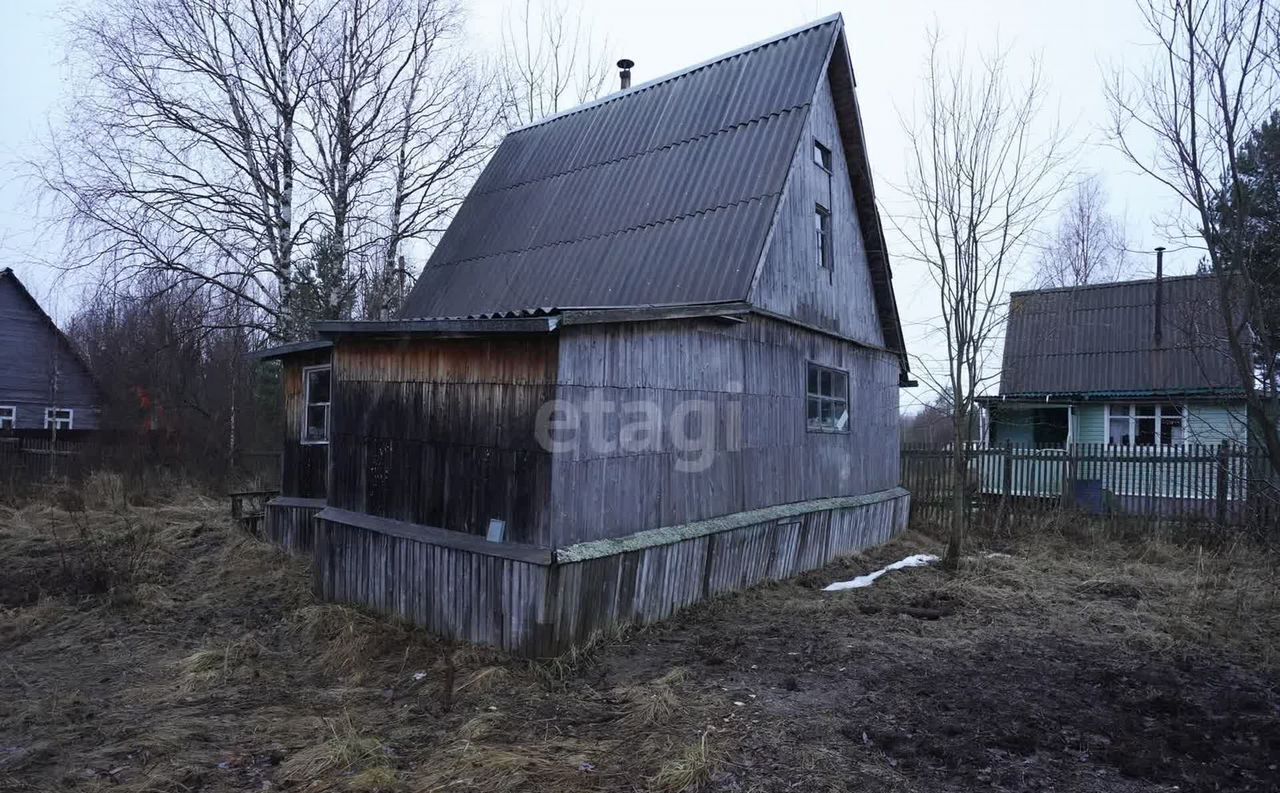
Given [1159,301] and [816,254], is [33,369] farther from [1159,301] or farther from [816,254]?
[1159,301]

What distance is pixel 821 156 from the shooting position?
11.4 metres

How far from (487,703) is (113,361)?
29.5 metres

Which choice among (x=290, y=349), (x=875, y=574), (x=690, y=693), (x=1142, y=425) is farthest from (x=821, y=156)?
(x=1142, y=425)

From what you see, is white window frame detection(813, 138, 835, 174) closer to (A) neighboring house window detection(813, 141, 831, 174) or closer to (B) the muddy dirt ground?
(A) neighboring house window detection(813, 141, 831, 174)

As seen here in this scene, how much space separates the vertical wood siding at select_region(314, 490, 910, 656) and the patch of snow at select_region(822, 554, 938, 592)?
652mm

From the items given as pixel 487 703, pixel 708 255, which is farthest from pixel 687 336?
pixel 487 703

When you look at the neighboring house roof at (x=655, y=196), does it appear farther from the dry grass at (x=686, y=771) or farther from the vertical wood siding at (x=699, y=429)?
the dry grass at (x=686, y=771)

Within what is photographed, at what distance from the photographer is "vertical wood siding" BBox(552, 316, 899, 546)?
22.4ft

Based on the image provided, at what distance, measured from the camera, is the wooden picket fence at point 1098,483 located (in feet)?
41.1

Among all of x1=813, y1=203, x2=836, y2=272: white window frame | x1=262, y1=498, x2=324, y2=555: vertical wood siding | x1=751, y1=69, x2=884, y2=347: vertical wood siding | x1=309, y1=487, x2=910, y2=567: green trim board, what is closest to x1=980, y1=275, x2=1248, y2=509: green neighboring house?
x1=751, y1=69, x2=884, y2=347: vertical wood siding

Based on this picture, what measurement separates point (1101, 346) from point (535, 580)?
19436 millimetres

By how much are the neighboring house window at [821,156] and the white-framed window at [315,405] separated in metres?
8.33

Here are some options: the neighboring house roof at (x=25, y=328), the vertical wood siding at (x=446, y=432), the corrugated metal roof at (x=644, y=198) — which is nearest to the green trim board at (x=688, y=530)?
the vertical wood siding at (x=446, y=432)

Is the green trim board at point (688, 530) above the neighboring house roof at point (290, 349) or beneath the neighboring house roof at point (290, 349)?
beneath
